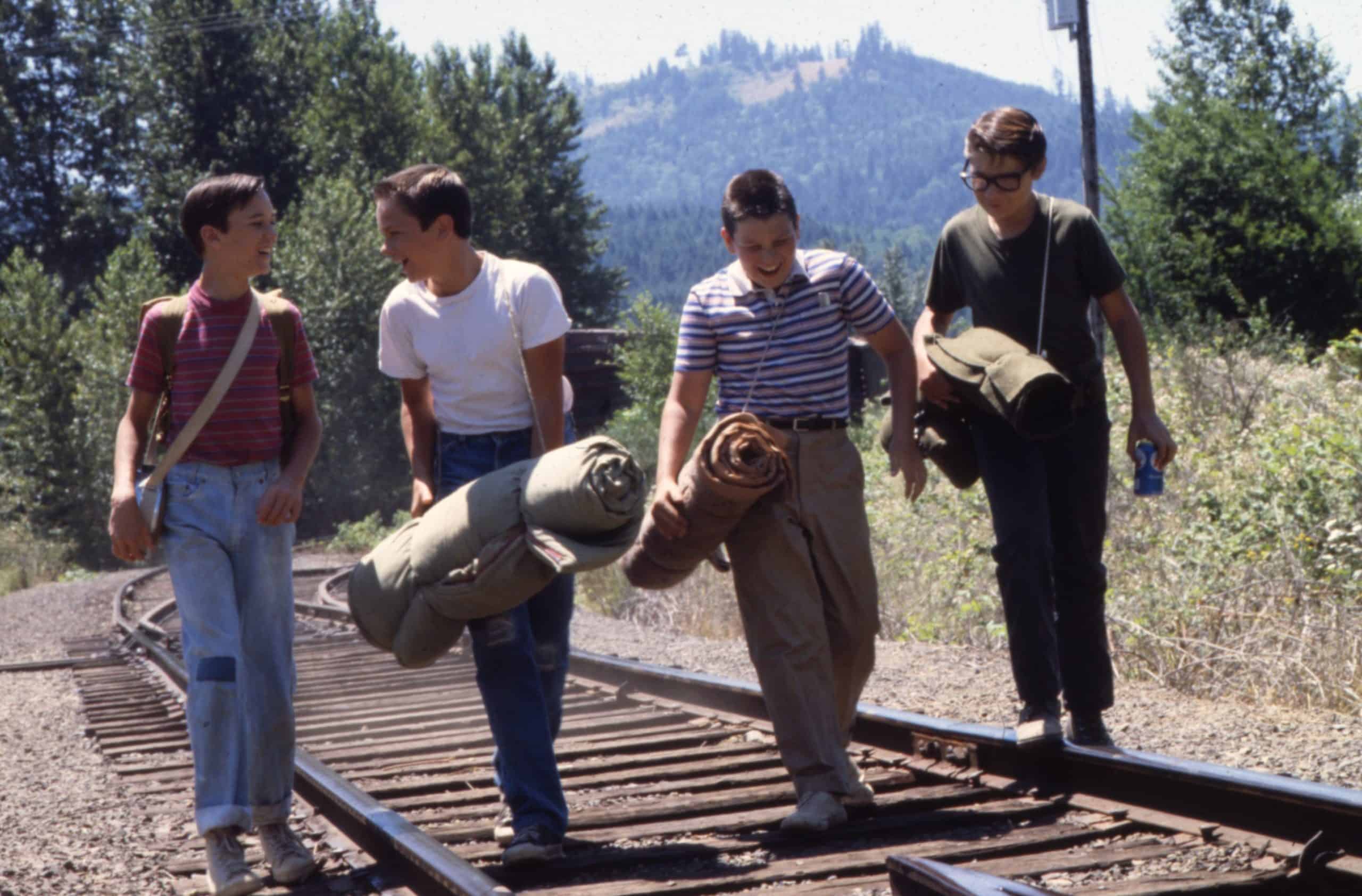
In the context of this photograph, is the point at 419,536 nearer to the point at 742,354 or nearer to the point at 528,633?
the point at 528,633

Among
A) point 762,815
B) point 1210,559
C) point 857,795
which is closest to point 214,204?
point 762,815

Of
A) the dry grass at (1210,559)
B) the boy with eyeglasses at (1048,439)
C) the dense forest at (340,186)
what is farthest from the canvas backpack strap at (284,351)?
the dense forest at (340,186)

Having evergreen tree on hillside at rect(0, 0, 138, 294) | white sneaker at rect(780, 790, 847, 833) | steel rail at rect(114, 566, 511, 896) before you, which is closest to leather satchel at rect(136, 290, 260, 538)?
steel rail at rect(114, 566, 511, 896)

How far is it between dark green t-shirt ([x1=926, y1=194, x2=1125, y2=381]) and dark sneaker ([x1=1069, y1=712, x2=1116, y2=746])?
104cm

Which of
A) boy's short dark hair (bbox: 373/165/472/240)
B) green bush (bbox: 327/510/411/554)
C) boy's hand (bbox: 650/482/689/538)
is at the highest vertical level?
boy's short dark hair (bbox: 373/165/472/240)

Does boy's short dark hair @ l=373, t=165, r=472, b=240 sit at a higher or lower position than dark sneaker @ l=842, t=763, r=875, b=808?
higher

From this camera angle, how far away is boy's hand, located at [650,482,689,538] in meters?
4.12

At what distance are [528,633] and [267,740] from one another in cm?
83

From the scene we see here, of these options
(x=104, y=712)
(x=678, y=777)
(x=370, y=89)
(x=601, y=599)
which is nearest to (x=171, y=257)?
(x=370, y=89)

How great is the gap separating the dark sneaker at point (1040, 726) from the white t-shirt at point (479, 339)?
172 centimetres

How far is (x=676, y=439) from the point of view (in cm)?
430

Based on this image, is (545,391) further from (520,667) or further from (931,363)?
(931,363)

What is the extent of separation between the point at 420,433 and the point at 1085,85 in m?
14.1

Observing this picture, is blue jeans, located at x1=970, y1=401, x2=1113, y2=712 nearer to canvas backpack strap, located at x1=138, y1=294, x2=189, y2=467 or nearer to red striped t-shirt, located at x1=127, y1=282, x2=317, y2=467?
red striped t-shirt, located at x1=127, y1=282, x2=317, y2=467
